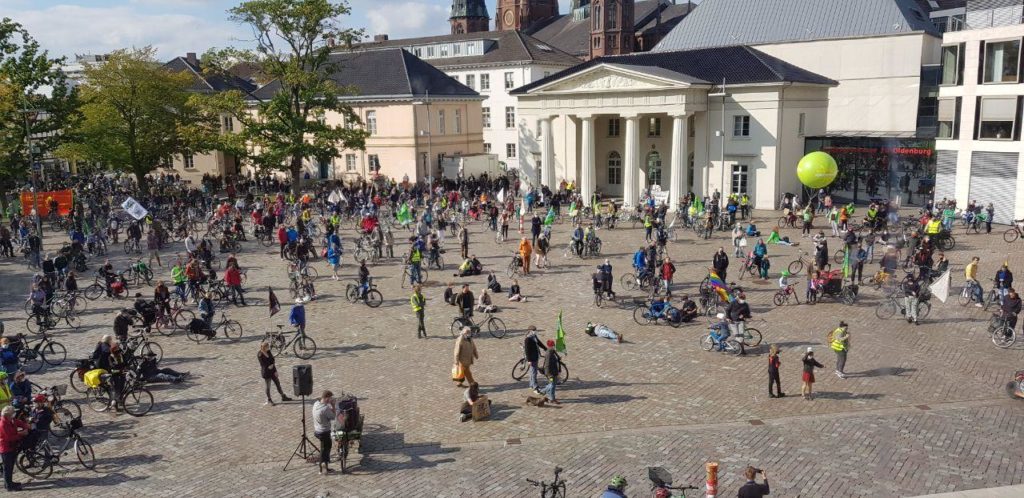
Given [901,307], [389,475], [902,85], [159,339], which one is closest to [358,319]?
[159,339]

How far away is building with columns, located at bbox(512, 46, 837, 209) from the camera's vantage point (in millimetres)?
46875

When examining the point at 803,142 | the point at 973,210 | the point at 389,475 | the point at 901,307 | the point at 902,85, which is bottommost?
the point at 389,475

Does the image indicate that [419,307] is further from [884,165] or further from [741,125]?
[884,165]

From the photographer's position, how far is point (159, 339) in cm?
2273

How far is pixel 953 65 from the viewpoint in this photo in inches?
1599

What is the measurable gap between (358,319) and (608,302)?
811cm

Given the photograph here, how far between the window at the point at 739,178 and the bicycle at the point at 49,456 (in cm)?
4095

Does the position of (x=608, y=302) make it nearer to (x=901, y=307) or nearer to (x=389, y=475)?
(x=901, y=307)

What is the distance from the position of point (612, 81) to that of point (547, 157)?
792cm

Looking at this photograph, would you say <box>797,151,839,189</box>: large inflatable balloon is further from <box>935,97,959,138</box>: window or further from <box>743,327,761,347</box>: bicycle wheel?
<box>935,97,959,138</box>: window

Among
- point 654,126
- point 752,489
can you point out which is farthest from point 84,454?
point 654,126

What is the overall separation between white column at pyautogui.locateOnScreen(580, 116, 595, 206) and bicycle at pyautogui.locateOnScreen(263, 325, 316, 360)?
104 ft

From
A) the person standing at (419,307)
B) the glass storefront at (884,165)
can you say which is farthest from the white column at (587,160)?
the person standing at (419,307)

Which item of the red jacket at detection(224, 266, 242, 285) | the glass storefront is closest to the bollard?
the red jacket at detection(224, 266, 242, 285)
